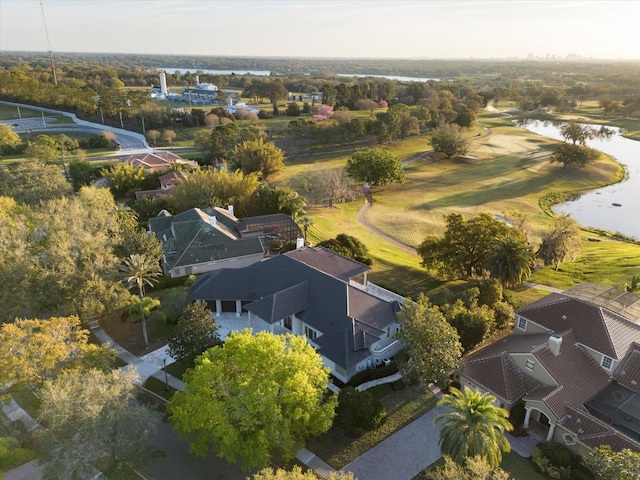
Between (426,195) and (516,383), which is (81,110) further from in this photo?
(516,383)

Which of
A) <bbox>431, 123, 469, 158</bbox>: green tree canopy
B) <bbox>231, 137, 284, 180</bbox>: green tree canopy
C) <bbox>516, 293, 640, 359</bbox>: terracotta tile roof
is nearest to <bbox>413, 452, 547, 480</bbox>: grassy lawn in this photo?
<bbox>516, 293, 640, 359</bbox>: terracotta tile roof

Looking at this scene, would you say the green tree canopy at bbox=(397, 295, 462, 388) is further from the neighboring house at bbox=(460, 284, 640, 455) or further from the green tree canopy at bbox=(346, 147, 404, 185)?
the green tree canopy at bbox=(346, 147, 404, 185)

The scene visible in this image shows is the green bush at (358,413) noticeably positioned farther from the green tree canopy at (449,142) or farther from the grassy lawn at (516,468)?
the green tree canopy at (449,142)

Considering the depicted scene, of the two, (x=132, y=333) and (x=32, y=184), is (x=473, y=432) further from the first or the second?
(x=32, y=184)

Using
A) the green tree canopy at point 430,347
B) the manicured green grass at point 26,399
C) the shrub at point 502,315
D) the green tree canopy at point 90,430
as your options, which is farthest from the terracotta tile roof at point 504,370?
the manicured green grass at point 26,399

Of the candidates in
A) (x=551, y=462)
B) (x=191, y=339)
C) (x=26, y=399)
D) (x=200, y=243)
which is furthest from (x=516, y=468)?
(x=200, y=243)

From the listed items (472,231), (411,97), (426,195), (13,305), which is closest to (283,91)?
(411,97)
